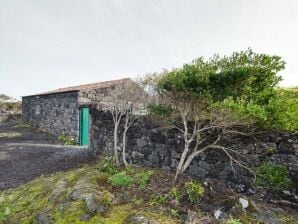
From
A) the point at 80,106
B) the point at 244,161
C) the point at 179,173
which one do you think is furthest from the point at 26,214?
the point at 80,106

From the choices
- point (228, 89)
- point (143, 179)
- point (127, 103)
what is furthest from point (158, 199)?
point (127, 103)

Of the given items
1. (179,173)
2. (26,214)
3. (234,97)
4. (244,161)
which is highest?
(234,97)

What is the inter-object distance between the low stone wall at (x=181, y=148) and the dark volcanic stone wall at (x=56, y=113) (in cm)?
639

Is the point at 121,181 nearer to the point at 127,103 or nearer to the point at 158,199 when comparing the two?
the point at 158,199

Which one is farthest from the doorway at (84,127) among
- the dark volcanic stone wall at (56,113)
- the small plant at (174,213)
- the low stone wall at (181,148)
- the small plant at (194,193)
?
the small plant at (174,213)

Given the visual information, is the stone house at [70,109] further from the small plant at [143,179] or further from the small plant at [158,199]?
the small plant at [158,199]

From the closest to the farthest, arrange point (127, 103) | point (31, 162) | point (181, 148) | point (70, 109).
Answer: point (181, 148), point (127, 103), point (31, 162), point (70, 109)

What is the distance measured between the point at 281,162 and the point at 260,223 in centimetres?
135

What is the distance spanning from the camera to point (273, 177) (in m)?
4.48

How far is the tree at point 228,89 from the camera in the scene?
4.27 metres

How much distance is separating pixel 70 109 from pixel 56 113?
7.85 feet

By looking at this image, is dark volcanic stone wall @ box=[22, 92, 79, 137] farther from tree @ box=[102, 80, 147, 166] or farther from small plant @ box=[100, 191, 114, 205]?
small plant @ box=[100, 191, 114, 205]

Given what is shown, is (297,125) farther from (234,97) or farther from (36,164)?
(36,164)

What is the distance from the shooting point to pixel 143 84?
6762 mm
